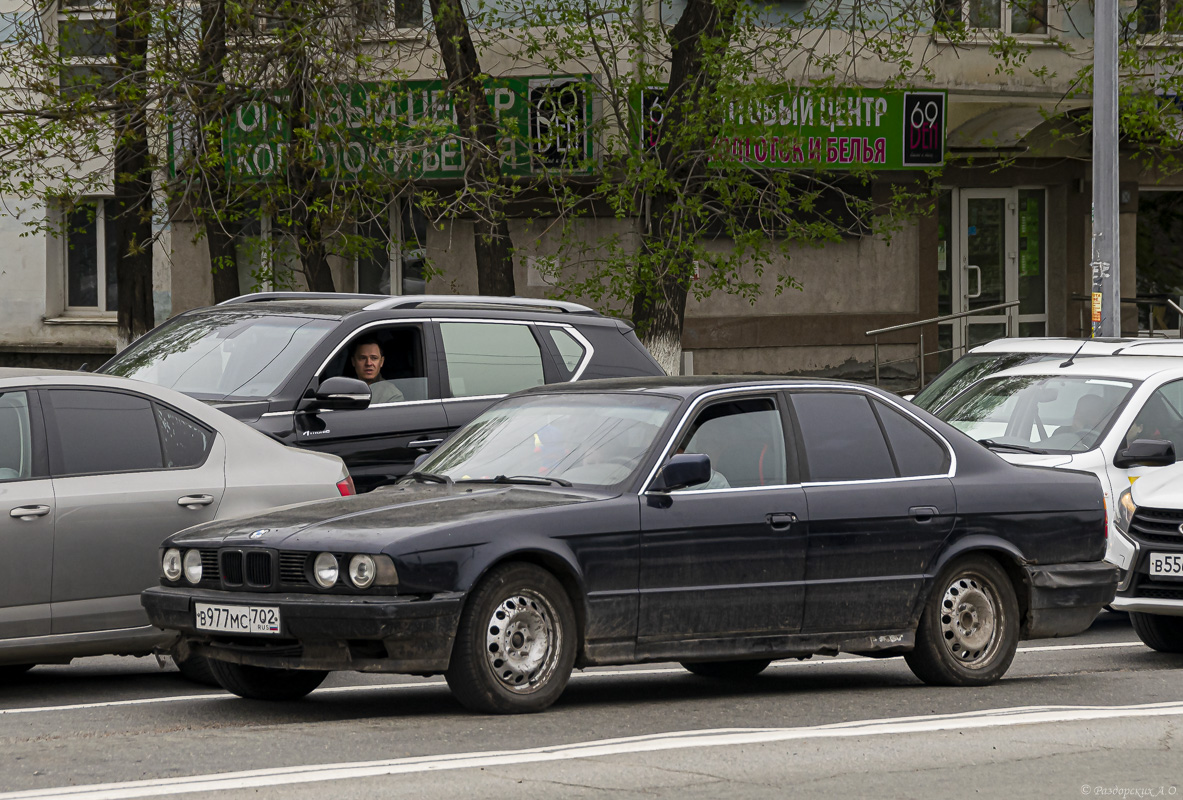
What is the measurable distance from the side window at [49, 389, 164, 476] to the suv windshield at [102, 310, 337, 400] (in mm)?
1964

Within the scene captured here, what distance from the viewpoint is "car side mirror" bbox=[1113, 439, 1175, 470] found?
1002 centimetres

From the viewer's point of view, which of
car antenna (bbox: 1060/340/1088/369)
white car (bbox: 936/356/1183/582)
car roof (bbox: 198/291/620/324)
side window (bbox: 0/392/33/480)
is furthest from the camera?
car antenna (bbox: 1060/340/1088/369)

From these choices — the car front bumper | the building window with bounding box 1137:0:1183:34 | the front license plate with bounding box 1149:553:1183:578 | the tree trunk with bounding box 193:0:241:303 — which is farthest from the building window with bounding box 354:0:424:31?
the car front bumper

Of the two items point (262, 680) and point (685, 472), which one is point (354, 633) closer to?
point (262, 680)

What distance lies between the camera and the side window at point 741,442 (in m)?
7.61

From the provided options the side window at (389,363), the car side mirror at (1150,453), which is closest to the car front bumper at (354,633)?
the side window at (389,363)

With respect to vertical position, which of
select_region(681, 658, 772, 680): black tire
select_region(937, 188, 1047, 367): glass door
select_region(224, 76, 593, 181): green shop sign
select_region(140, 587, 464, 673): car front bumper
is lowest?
select_region(681, 658, 772, 680): black tire

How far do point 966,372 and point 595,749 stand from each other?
22.7 feet

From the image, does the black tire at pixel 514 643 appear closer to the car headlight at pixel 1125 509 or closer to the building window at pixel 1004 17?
the car headlight at pixel 1125 509

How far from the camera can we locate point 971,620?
8.22 metres

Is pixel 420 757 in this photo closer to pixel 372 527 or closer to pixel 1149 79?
pixel 372 527

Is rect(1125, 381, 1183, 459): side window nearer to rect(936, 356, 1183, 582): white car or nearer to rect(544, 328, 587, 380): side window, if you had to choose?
rect(936, 356, 1183, 582): white car

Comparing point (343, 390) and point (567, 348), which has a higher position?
point (567, 348)

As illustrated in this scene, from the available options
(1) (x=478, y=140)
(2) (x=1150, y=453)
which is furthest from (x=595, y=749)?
(1) (x=478, y=140)
